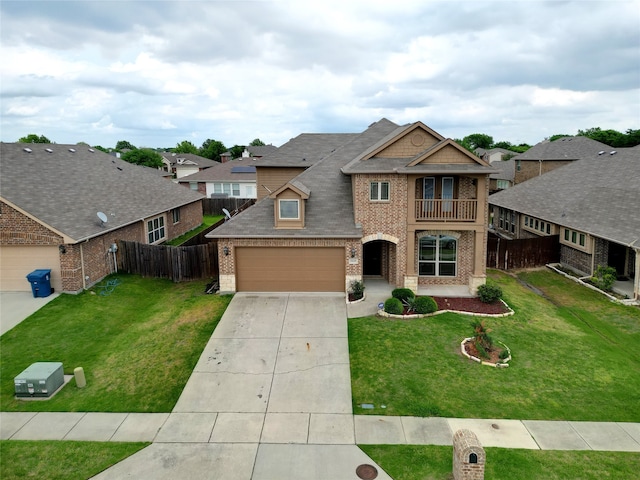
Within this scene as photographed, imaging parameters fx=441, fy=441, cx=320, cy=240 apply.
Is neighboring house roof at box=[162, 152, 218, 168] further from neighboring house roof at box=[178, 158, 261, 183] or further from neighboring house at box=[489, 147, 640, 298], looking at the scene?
neighboring house at box=[489, 147, 640, 298]

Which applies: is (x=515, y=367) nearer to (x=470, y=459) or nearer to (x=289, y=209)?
(x=470, y=459)

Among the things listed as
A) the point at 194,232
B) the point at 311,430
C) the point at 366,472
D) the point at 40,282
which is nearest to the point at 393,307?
the point at 311,430

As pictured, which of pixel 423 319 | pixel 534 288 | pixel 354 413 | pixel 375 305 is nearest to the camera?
pixel 354 413

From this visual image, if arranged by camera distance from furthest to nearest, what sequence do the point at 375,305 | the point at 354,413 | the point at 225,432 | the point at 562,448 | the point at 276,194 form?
the point at 276,194, the point at 375,305, the point at 354,413, the point at 225,432, the point at 562,448

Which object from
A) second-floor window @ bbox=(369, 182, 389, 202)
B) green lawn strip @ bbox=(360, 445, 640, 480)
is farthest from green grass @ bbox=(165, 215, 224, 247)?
green lawn strip @ bbox=(360, 445, 640, 480)

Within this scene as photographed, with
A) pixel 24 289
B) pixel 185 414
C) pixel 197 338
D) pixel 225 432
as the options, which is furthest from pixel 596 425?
pixel 24 289

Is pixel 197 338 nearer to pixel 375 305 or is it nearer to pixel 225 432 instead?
pixel 225 432
